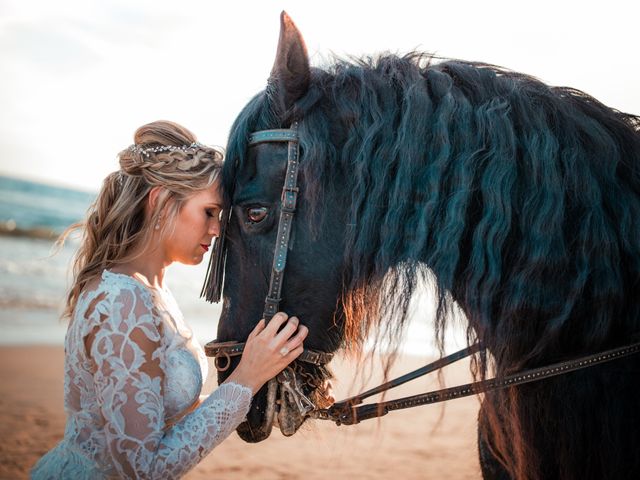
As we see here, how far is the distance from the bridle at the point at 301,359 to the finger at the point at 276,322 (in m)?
0.04

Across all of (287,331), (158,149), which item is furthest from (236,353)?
(158,149)

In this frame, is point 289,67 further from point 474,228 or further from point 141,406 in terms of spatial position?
point 141,406

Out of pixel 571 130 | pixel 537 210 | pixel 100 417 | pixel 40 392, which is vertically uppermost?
pixel 571 130

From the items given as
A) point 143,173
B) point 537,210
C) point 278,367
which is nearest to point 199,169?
point 143,173

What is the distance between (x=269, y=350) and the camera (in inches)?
83.0

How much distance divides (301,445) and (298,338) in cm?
450

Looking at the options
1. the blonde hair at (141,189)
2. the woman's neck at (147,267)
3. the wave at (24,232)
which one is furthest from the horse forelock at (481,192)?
the wave at (24,232)

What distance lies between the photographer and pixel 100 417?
2363 mm

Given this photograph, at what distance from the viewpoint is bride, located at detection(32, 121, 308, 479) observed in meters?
2.08

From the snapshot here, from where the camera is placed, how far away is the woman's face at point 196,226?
8.11ft

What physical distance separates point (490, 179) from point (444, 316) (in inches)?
20.6

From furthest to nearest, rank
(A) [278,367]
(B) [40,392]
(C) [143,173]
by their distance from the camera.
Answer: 1. (B) [40,392]
2. (C) [143,173]
3. (A) [278,367]

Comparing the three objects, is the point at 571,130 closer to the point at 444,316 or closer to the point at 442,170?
the point at 442,170

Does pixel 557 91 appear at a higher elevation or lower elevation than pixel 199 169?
higher
